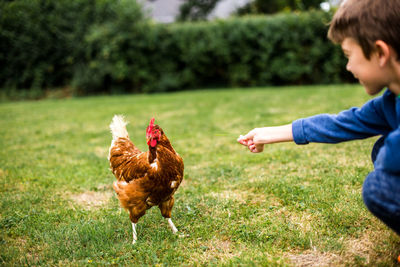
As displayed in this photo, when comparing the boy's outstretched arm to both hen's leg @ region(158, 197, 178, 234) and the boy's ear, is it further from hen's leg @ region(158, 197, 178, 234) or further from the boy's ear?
hen's leg @ region(158, 197, 178, 234)

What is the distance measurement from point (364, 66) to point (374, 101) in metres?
0.35

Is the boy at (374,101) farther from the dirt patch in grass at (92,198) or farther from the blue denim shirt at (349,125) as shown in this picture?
the dirt patch in grass at (92,198)

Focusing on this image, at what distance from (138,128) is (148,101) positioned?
14.0 ft

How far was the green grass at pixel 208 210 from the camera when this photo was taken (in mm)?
2445

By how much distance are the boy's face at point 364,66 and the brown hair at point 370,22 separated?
29mm

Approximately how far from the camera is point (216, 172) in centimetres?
425

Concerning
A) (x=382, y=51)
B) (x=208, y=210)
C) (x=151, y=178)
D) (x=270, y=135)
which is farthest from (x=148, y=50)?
(x=382, y=51)

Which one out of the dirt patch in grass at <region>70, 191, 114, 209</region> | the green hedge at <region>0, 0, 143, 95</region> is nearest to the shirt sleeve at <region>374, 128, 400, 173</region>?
the dirt patch in grass at <region>70, 191, 114, 209</region>

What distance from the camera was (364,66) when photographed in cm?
175

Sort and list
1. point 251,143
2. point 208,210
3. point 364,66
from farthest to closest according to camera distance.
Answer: point 208,210
point 251,143
point 364,66

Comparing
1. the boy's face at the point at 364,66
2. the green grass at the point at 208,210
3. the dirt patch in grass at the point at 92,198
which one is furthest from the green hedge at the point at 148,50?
the boy's face at the point at 364,66

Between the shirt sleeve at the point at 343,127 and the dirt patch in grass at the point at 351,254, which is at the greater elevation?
the shirt sleeve at the point at 343,127

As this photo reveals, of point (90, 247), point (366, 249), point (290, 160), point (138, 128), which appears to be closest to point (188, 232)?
point (90, 247)

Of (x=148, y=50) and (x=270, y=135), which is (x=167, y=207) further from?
(x=148, y=50)
